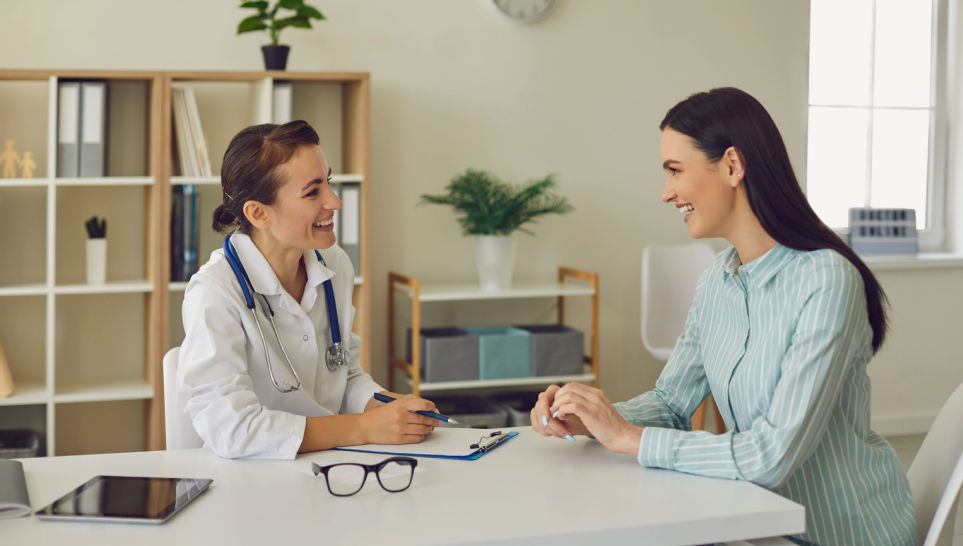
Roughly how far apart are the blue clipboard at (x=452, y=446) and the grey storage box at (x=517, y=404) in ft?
5.79

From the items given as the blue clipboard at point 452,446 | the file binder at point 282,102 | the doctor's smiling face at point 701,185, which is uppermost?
the file binder at point 282,102

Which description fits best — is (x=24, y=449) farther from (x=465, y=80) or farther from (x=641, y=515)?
(x=641, y=515)

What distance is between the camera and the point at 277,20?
3.17 metres

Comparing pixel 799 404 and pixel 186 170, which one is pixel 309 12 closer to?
pixel 186 170

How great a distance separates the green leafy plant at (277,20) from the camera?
314cm

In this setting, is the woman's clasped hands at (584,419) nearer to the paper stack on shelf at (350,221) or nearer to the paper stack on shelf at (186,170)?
the paper stack on shelf at (350,221)

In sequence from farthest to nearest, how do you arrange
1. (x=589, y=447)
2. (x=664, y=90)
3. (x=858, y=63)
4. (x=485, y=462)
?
(x=858, y=63) → (x=664, y=90) → (x=589, y=447) → (x=485, y=462)

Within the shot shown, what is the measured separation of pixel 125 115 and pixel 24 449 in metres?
1.22

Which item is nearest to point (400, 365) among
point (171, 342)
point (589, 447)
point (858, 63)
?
point (171, 342)

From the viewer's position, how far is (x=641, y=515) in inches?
45.9

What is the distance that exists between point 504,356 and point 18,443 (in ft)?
5.68

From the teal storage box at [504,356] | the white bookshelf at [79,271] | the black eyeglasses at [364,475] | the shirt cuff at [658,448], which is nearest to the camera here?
the black eyeglasses at [364,475]

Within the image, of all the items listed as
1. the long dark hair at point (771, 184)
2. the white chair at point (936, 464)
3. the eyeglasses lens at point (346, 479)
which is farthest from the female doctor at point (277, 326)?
the white chair at point (936, 464)

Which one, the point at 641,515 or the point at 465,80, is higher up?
the point at 465,80
